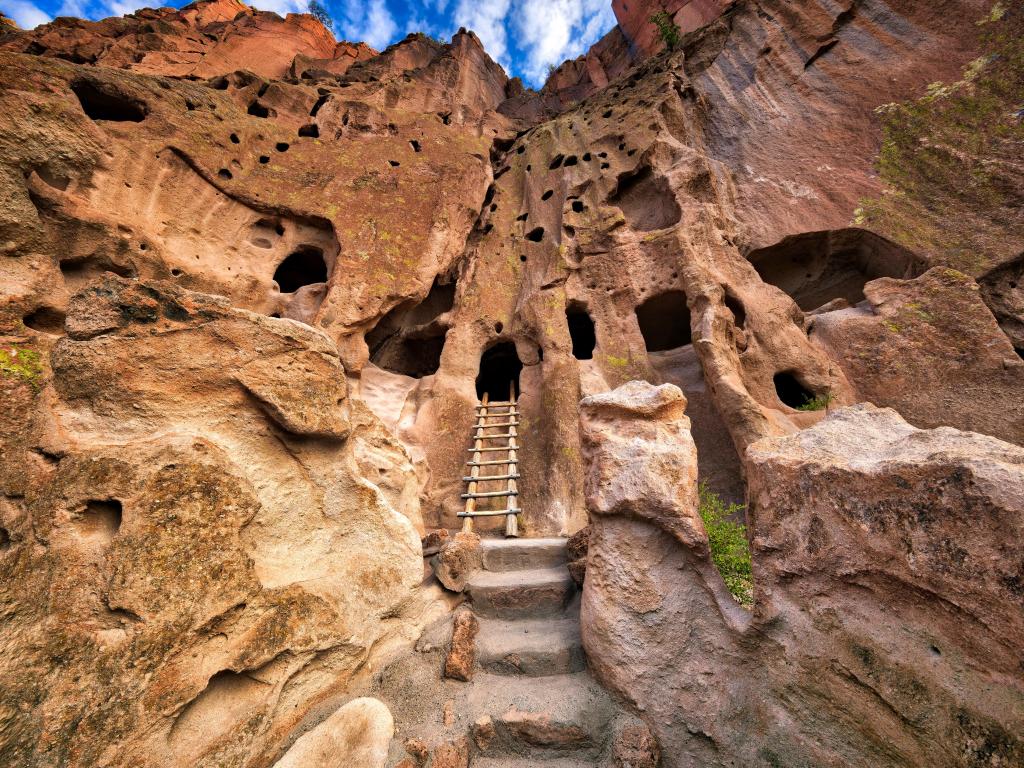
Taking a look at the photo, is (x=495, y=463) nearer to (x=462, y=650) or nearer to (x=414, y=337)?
(x=462, y=650)

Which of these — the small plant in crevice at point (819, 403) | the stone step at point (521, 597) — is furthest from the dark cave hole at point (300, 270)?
the small plant in crevice at point (819, 403)

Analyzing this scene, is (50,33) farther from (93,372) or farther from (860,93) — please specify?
(860,93)

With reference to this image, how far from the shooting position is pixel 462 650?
2596 millimetres

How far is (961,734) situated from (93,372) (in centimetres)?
383

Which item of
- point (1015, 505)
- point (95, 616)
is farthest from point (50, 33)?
point (1015, 505)

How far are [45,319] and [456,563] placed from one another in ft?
13.9

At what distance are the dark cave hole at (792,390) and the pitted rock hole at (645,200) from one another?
12.9ft

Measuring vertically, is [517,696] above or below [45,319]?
below

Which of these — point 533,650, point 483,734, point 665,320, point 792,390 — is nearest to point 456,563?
point 533,650

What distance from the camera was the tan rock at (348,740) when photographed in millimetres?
1796

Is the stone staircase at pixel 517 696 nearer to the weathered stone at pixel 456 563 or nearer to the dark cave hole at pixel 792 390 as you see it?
the weathered stone at pixel 456 563

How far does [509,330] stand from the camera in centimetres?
797

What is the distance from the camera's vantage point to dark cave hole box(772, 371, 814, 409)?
6.38 m

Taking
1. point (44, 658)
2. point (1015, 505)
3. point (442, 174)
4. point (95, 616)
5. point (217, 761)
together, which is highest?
point (442, 174)
